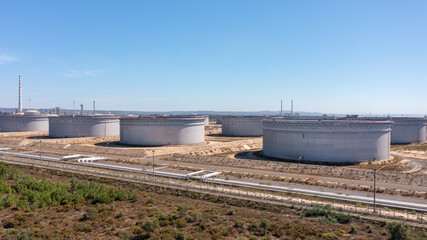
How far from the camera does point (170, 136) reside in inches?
3243

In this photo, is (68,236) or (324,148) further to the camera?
(324,148)

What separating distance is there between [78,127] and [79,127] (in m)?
0.32

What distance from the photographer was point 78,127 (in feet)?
338

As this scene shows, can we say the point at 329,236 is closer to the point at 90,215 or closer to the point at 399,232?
the point at 399,232

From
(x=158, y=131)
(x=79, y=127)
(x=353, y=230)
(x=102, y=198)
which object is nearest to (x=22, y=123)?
(x=79, y=127)

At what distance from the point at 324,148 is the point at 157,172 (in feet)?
99.1

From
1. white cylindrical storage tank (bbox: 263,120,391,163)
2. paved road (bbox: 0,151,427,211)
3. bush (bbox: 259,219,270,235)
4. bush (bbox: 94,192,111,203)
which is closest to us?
bush (bbox: 259,219,270,235)

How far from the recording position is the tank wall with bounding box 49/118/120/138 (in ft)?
339

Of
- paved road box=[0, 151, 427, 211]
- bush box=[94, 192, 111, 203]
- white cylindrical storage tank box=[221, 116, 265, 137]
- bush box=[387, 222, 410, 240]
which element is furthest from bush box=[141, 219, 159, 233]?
white cylindrical storage tank box=[221, 116, 265, 137]

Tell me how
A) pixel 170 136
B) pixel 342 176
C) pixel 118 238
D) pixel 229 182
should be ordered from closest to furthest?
pixel 118 238 → pixel 229 182 → pixel 342 176 → pixel 170 136

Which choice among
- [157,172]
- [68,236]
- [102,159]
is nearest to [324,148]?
[157,172]

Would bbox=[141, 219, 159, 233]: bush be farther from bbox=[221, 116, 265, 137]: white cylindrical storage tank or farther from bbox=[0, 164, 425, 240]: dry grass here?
bbox=[221, 116, 265, 137]: white cylindrical storage tank

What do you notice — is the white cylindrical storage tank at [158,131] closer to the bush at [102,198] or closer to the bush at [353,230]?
the bush at [102,198]

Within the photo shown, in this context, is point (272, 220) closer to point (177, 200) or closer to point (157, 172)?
point (177, 200)
